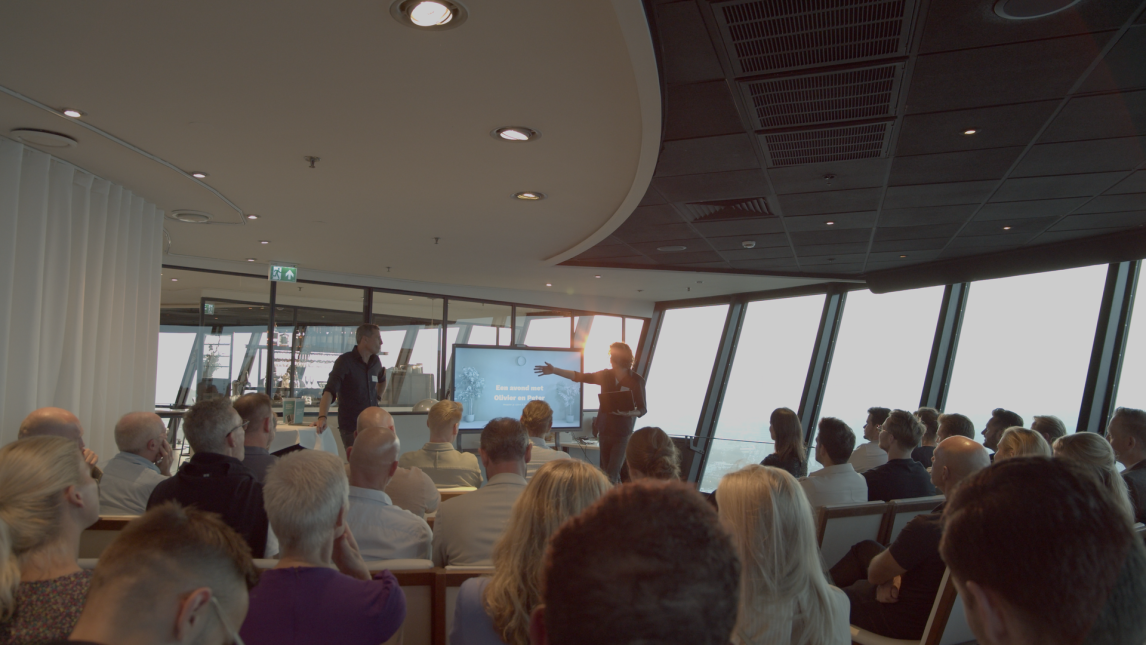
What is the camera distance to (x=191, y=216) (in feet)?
19.6

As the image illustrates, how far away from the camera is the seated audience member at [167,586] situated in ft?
3.63

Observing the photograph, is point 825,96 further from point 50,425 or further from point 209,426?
point 50,425

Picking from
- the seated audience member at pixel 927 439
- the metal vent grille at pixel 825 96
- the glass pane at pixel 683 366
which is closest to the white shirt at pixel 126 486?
the metal vent grille at pixel 825 96

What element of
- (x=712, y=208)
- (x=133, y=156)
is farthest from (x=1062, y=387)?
(x=133, y=156)

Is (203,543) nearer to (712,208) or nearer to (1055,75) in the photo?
(1055,75)

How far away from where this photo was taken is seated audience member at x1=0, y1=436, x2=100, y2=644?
1.43 metres

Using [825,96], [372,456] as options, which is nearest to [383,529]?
[372,456]

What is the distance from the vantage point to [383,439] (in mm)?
2596

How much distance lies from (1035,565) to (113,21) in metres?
3.26

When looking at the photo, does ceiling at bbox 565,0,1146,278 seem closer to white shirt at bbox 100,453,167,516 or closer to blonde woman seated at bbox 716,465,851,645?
blonde woman seated at bbox 716,465,851,645

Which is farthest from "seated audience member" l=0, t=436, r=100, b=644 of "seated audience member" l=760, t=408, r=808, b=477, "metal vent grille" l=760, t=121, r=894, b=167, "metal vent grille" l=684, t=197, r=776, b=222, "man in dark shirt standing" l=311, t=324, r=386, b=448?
"metal vent grille" l=684, t=197, r=776, b=222

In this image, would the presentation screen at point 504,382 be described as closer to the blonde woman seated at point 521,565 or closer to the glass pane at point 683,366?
the glass pane at point 683,366

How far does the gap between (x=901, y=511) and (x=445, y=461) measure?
244cm

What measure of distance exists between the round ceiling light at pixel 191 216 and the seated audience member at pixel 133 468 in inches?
119
